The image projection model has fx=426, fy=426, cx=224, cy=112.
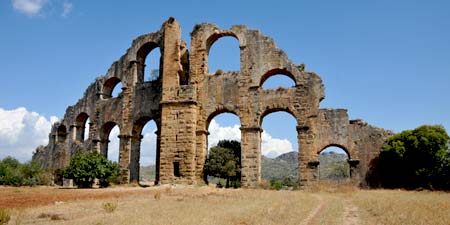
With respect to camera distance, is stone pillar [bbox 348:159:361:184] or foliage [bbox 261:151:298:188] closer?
stone pillar [bbox 348:159:361:184]

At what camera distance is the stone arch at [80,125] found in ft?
99.2

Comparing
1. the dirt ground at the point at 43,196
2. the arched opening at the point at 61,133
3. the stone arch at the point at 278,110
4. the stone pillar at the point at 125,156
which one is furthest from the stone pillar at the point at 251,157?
the arched opening at the point at 61,133

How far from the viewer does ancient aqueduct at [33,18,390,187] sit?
854 inches

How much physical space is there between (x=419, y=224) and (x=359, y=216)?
7.39 ft

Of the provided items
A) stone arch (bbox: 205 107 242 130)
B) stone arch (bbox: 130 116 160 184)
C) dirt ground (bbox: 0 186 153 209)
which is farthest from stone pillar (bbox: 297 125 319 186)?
stone arch (bbox: 130 116 160 184)

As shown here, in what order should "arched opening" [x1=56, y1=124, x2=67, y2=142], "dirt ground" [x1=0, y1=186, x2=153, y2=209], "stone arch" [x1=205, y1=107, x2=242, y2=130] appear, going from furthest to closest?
"arched opening" [x1=56, y1=124, x2=67, y2=142] < "stone arch" [x1=205, y1=107, x2=242, y2=130] < "dirt ground" [x1=0, y1=186, x2=153, y2=209]

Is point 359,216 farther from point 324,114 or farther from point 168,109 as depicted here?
point 168,109

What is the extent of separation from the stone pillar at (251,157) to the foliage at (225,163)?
76 cm

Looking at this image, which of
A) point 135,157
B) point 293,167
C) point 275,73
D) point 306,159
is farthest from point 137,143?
point 293,167

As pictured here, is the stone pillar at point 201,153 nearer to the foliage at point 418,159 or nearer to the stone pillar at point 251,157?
the stone pillar at point 251,157

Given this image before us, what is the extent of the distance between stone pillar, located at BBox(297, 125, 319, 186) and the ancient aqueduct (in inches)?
2.0

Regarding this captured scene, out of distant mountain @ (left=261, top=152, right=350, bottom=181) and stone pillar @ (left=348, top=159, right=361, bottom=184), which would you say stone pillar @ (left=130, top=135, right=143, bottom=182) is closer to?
stone pillar @ (left=348, top=159, right=361, bottom=184)

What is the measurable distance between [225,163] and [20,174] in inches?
509

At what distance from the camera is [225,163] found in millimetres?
22734
